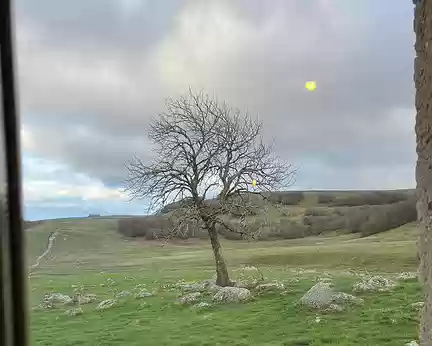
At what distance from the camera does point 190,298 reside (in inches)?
66.9

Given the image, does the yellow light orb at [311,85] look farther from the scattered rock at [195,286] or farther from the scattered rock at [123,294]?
the scattered rock at [123,294]

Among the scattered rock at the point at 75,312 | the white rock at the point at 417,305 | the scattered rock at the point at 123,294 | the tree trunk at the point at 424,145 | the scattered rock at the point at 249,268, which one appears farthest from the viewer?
the scattered rock at the point at 249,268

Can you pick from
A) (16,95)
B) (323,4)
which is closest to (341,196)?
(323,4)

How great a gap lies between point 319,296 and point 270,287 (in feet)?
0.64

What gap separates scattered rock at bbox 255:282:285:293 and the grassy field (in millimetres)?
27

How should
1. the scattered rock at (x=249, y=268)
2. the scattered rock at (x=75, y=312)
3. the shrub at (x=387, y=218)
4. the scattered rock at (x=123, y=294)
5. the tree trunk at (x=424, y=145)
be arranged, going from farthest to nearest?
the scattered rock at (x=249, y=268), the scattered rock at (x=123, y=294), the scattered rock at (x=75, y=312), the shrub at (x=387, y=218), the tree trunk at (x=424, y=145)

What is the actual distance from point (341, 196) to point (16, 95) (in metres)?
1.21

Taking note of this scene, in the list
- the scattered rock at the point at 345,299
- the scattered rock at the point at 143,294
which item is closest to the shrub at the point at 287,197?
the scattered rock at the point at 345,299

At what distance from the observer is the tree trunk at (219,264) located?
66.9 inches

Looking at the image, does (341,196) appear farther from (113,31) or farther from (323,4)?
(113,31)

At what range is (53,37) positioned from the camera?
4.24 ft

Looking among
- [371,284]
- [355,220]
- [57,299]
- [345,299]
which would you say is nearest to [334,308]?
[345,299]

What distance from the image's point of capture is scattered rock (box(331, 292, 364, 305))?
1590 mm

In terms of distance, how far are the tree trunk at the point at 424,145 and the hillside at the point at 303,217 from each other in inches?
23.1
